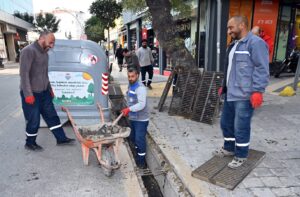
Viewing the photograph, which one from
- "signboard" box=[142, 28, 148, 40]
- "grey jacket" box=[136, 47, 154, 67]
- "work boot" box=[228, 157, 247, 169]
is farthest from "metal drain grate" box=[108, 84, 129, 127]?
"signboard" box=[142, 28, 148, 40]

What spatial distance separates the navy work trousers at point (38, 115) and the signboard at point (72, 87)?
83cm

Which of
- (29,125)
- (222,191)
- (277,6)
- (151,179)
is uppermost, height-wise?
(277,6)

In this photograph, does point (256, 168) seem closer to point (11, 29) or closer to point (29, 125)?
point (29, 125)

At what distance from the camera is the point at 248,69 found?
11.0 ft

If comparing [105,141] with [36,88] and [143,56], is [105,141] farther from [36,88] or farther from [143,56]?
[143,56]

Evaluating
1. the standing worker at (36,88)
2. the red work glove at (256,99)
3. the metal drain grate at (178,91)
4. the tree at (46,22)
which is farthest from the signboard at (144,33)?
the tree at (46,22)

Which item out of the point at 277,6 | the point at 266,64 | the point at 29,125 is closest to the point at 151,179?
the point at 29,125

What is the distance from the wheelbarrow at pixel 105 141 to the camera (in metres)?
3.54

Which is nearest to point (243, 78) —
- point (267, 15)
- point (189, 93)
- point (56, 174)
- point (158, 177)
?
point (158, 177)

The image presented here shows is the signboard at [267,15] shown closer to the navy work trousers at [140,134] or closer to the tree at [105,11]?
the navy work trousers at [140,134]

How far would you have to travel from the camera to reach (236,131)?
354cm

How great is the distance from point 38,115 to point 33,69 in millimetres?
717

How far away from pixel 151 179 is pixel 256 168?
1552 mm

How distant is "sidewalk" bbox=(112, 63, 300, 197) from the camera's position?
319 centimetres
